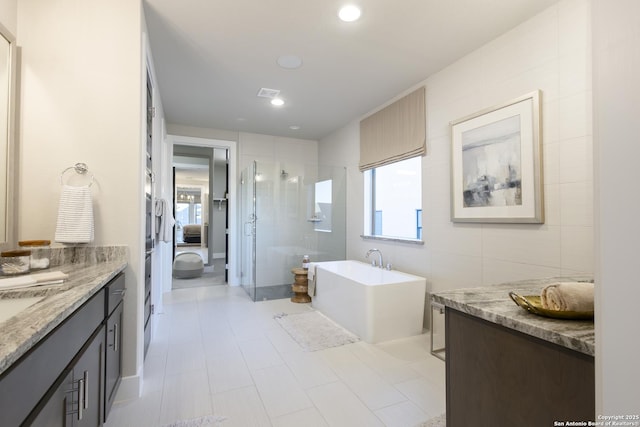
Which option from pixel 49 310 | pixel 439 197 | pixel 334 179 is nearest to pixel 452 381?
pixel 49 310

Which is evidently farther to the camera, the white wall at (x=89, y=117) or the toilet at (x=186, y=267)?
the toilet at (x=186, y=267)

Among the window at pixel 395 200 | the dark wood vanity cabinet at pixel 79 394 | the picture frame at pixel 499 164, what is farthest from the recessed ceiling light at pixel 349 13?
the dark wood vanity cabinet at pixel 79 394

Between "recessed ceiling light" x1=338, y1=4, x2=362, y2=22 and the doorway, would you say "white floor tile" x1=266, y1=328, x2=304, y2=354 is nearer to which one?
the doorway

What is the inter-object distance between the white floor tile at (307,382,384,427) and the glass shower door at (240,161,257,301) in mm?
2315

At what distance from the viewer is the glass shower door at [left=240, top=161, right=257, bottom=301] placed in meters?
4.27

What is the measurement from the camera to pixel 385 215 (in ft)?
12.8

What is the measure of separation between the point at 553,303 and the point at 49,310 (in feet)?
5.13

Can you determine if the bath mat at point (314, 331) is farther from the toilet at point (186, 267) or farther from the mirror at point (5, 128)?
the toilet at point (186, 267)

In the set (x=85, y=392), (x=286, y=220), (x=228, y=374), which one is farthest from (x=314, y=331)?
(x=85, y=392)

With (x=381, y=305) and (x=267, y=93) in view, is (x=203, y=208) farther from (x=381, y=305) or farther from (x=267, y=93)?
(x=381, y=305)

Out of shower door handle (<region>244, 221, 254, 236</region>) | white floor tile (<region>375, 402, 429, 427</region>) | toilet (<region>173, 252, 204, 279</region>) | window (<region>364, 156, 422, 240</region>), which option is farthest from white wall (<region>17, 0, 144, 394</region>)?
toilet (<region>173, 252, 204, 279</region>)

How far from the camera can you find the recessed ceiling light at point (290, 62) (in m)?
2.65

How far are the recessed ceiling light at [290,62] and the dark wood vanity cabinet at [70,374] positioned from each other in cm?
218

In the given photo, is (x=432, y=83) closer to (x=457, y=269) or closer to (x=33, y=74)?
(x=457, y=269)
